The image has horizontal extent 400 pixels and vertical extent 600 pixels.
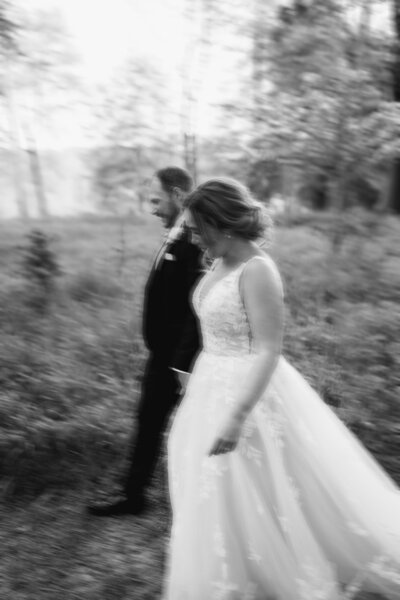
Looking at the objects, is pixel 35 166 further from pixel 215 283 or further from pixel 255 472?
pixel 255 472

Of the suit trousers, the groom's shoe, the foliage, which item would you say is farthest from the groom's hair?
the foliage

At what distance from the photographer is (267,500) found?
2578 millimetres

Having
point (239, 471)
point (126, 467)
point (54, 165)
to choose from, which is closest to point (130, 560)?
point (126, 467)

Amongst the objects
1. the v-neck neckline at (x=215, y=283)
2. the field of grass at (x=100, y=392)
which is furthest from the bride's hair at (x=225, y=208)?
the field of grass at (x=100, y=392)

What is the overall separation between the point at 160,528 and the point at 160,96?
7279 mm

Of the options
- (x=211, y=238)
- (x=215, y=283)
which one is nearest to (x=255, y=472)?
(x=215, y=283)

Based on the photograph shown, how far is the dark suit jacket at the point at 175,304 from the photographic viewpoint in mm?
3279

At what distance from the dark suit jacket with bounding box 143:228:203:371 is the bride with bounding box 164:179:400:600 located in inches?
21.1

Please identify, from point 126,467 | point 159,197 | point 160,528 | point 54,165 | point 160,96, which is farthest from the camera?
point 54,165

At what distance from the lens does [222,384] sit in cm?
263

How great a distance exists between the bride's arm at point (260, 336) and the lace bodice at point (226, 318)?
4.2 inches

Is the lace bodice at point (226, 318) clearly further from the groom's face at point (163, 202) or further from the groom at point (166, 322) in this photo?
the groom's face at point (163, 202)

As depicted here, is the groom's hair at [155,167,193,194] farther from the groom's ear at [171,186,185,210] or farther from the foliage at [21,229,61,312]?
the foliage at [21,229,61,312]

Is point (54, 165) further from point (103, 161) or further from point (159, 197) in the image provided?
point (159, 197)
